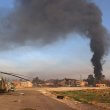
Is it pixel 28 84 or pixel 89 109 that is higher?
pixel 28 84

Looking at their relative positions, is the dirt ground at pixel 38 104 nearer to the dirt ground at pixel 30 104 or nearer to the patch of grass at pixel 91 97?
the dirt ground at pixel 30 104

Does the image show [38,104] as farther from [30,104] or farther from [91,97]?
[91,97]

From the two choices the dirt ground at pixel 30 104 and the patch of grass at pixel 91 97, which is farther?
the patch of grass at pixel 91 97

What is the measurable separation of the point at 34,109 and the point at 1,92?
39.6 m

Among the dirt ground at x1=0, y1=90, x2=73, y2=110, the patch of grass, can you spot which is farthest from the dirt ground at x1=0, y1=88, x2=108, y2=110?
the patch of grass

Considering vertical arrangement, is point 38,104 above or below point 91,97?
below

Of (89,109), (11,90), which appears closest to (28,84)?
(11,90)

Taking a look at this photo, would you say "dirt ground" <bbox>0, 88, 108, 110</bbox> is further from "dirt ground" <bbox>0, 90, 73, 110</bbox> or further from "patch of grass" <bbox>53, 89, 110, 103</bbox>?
"patch of grass" <bbox>53, 89, 110, 103</bbox>

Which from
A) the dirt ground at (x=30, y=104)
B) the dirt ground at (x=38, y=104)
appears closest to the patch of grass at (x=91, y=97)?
the dirt ground at (x=38, y=104)

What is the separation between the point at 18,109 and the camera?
2248cm

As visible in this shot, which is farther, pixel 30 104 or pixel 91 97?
pixel 91 97

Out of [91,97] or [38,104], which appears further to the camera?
[91,97]

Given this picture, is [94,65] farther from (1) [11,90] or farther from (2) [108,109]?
(2) [108,109]

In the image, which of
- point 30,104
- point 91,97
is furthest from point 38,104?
point 91,97
